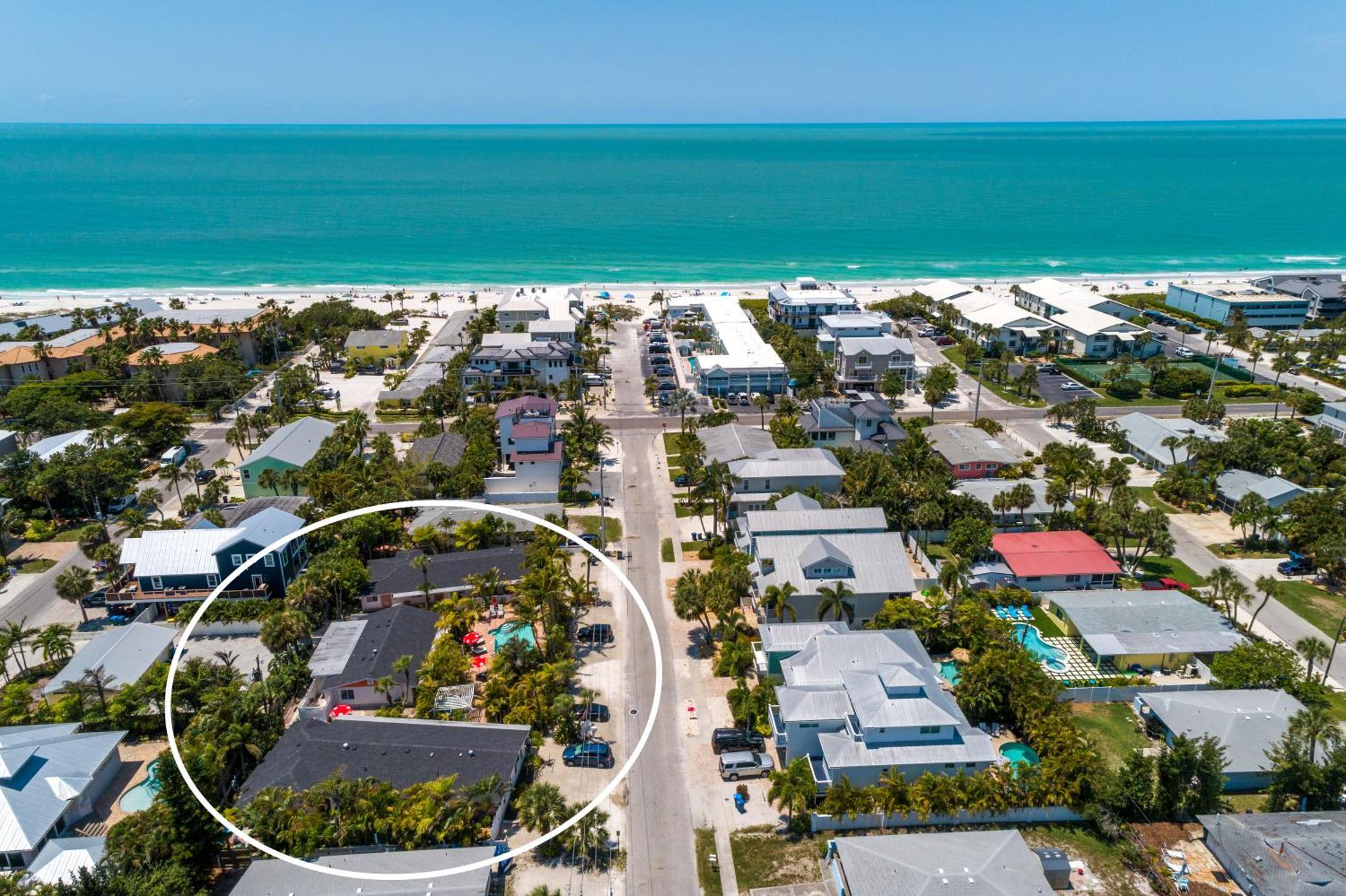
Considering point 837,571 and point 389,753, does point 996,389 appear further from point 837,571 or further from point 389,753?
point 389,753

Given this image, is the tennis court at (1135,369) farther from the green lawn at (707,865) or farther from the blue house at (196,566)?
the blue house at (196,566)

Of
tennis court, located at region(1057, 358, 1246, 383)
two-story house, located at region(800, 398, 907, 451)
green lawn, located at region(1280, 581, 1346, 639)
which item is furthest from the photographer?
tennis court, located at region(1057, 358, 1246, 383)

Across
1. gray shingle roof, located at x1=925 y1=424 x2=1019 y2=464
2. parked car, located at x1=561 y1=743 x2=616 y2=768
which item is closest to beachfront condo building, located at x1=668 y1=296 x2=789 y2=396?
gray shingle roof, located at x1=925 y1=424 x2=1019 y2=464

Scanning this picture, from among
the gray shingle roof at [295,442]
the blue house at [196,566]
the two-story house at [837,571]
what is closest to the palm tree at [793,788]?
the two-story house at [837,571]

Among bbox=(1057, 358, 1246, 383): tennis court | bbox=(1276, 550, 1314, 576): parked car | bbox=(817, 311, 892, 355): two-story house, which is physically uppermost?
bbox=(817, 311, 892, 355): two-story house

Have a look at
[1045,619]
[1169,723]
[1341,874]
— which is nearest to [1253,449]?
[1045,619]

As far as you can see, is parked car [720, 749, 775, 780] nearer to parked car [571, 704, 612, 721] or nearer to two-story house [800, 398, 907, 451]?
parked car [571, 704, 612, 721]
